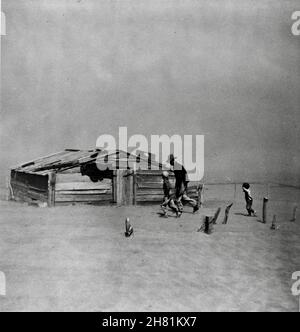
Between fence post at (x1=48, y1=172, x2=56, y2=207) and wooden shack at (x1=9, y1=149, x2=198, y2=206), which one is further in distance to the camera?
wooden shack at (x1=9, y1=149, x2=198, y2=206)

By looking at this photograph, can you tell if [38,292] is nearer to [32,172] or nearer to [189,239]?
[189,239]

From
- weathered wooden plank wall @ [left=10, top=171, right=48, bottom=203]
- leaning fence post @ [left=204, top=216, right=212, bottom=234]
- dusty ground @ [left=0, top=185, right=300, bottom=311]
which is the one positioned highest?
weathered wooden plank wall @ [left=10, top=171, right=48, bottom=203]

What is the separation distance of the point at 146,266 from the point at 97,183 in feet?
33.0

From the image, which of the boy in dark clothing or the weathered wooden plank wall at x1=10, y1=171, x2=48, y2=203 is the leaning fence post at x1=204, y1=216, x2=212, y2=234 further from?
the weathered wooden plank wall at x1=10, y1=171, x2=48, y2=203

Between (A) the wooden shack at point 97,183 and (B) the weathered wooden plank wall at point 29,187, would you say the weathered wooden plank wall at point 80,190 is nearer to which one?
(A) the wooden shack at point 97,183

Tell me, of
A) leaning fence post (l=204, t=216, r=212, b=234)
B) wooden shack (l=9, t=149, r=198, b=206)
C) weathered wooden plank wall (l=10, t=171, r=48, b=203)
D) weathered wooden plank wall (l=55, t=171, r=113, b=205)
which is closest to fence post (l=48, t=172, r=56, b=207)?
wooden shack (l=9, t=149, r=198, b=206)

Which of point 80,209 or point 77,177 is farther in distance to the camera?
point 77,177

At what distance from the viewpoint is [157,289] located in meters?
6.89

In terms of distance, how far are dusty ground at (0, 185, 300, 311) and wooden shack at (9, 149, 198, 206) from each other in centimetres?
436

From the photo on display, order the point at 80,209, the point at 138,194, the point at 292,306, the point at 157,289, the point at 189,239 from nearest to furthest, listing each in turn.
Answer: the point at 292,306
the point at 157,289
the point at 189,239
the point at 80,209
the point at 138,194

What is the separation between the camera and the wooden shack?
17359 mm

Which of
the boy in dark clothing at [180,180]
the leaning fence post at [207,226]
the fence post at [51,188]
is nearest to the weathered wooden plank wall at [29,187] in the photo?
the fence post at [51,188]
